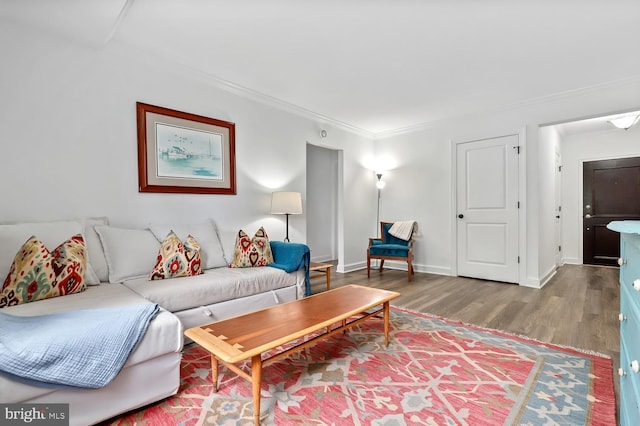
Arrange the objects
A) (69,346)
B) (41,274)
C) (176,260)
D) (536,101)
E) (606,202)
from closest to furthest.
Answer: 1. (69,346)
2. (41,274)
3. (176,260)
4. (536,101)
5. (606,202)

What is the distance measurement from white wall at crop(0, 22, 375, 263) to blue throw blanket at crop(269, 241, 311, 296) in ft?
1.70

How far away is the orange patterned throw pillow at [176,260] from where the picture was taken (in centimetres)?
242

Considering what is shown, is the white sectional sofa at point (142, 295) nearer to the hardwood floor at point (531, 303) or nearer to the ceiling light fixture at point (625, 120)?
the hardwood floor at point (531, 303)

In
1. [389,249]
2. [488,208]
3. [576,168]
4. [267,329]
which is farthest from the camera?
[576,168]

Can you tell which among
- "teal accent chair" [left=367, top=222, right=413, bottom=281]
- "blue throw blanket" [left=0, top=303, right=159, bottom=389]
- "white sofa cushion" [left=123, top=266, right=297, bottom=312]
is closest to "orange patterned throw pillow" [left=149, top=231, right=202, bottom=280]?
"white sofa cushion" [left=123, top=266, right=297, bottom=312]

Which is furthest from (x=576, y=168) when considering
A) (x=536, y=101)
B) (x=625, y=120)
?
(x=536, y=101)

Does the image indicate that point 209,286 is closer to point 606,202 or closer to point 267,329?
point 267,329

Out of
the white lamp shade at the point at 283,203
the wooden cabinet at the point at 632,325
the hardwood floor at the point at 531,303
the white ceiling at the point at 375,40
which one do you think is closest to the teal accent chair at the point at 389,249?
the hardwood floor at the point at 531,303

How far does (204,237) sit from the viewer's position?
292cm

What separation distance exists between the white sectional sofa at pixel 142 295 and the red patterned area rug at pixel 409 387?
6.6 inches

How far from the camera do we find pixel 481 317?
288 centimetres

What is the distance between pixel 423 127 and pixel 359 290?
354 cm

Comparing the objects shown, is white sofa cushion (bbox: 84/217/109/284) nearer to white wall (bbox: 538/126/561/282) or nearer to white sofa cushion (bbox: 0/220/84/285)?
white sofa cushion (bbox: 0/220/84/285)

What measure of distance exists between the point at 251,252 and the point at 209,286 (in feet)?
2.23
